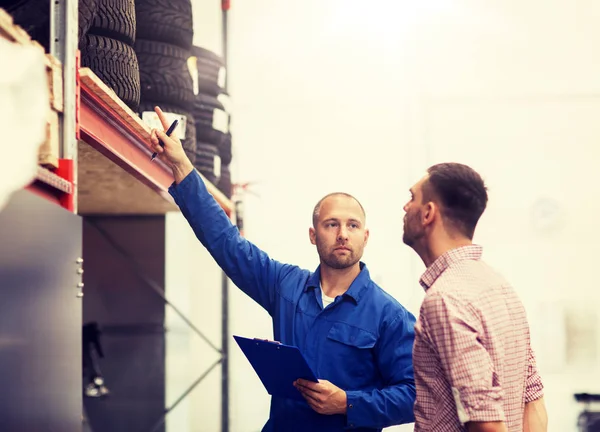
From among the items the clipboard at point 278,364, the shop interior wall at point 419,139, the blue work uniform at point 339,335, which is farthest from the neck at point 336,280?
the shop interior wall at point 419,139

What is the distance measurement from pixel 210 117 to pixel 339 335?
2.88 metres

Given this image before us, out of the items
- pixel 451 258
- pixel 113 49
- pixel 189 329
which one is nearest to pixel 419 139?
pixel 189 329

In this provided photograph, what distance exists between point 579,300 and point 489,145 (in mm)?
1471

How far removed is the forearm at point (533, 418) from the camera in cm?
210

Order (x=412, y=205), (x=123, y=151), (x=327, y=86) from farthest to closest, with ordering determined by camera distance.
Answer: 1. (x=327, y=86)
2. (x=123, y=151)
3. (x=412, y=205)

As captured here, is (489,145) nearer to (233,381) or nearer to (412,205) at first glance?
(233,381)

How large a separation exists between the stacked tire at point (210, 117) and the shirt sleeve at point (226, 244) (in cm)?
216

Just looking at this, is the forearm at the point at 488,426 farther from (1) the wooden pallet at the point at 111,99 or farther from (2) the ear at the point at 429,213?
(1) the wooden pallet at the point at 111,99

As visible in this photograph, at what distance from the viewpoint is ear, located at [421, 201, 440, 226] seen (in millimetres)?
1986

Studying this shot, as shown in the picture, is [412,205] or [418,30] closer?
[412,205]

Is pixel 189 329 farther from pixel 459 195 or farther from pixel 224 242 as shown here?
pixel 459 195

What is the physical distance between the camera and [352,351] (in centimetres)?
274

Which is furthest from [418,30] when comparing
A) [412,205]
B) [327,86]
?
[412,205]

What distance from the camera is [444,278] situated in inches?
73.7
